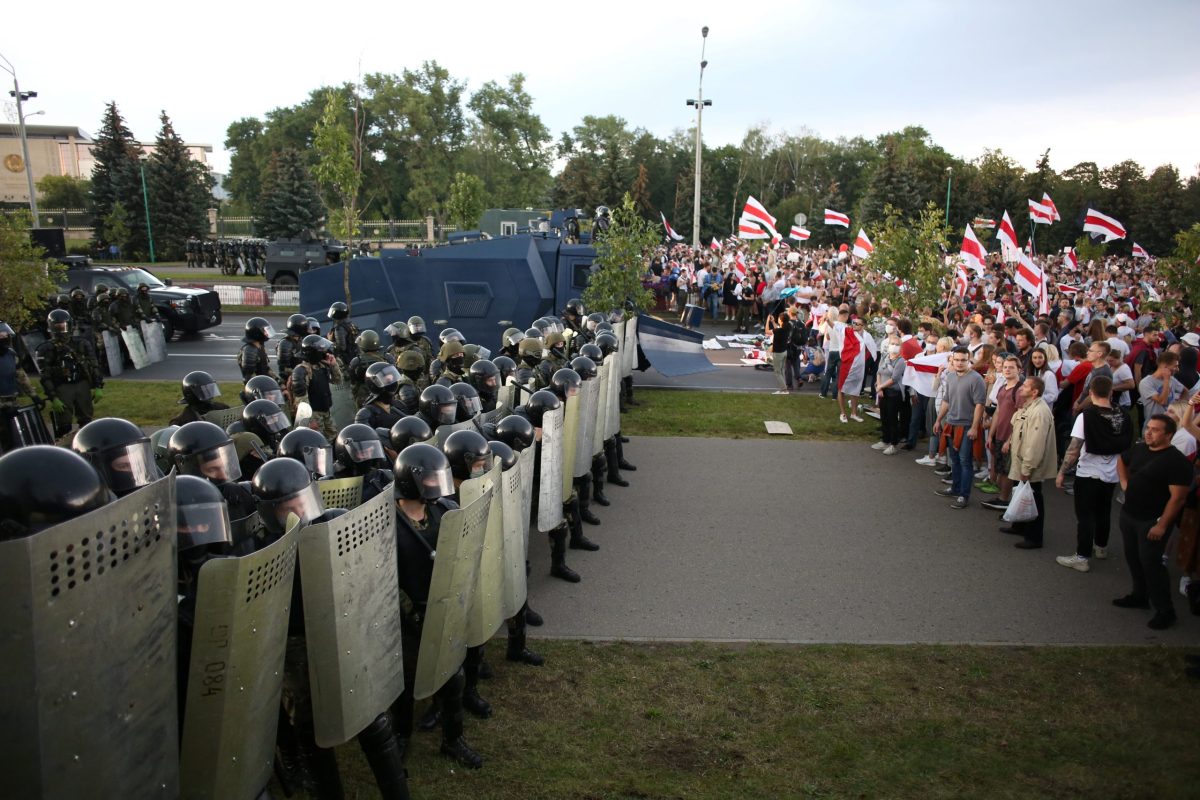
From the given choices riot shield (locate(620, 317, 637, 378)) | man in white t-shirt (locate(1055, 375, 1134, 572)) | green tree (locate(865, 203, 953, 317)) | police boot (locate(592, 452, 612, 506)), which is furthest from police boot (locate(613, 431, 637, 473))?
green tree (locate(865, 203, 953, 317))

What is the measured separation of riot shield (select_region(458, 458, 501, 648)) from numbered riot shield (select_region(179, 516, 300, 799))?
158 cm

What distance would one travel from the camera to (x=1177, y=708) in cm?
551

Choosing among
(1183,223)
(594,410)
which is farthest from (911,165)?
(594,410)

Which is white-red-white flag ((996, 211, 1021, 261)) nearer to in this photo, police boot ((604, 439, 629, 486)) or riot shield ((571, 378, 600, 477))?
police boot ((604, 439, 629, 486))

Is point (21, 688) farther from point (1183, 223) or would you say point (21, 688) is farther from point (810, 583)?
point (1183, 223)

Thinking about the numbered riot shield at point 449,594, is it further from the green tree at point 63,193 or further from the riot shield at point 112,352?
the green tree at point 63,193

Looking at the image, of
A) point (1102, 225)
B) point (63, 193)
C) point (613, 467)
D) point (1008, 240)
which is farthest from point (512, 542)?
point (63, 193)

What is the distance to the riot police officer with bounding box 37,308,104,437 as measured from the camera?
11156mm

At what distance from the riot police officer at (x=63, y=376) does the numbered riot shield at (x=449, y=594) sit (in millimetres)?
9076

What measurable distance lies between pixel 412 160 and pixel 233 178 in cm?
2468

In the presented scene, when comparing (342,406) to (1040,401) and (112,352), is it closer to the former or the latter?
(1040,401)

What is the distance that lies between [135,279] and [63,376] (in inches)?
486

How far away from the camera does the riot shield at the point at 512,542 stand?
5.41m

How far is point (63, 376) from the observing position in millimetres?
11266
